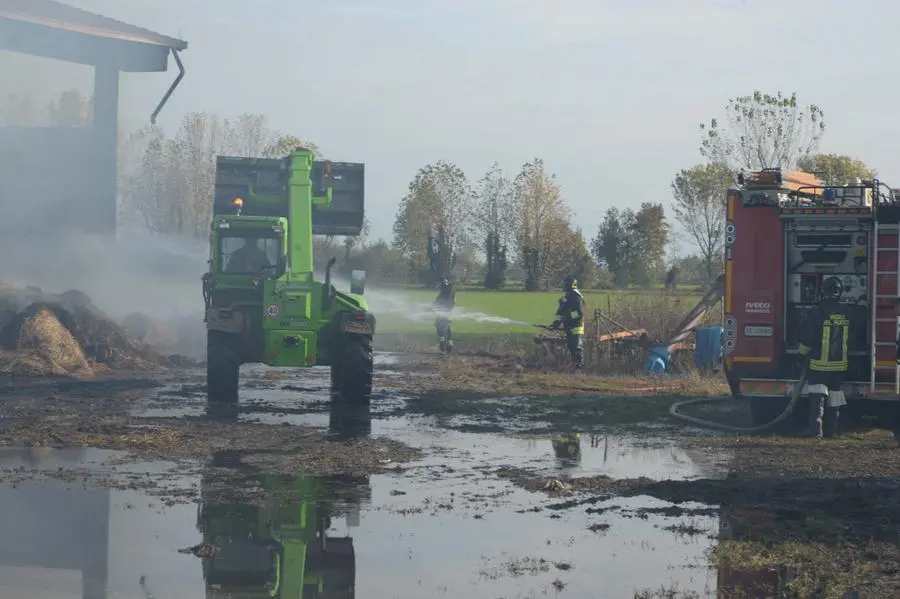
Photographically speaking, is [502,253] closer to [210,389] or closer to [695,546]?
[210,389]

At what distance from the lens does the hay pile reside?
70.5ft

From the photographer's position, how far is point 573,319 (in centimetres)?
2384

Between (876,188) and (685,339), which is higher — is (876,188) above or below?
above

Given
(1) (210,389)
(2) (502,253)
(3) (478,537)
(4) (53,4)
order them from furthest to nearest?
(2) (502,253)
(4) (53,4)
(1) (210,389)
(3) (478,537)

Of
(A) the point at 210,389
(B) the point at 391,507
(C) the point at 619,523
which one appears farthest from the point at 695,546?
(A) the point at 210,389

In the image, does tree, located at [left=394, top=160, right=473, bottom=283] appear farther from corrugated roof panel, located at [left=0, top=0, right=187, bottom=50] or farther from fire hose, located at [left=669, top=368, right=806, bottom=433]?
fire hose, located at [left=669, top=368, right=806, bottom=433]

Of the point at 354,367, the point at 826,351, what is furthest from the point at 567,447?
the point at 354,367

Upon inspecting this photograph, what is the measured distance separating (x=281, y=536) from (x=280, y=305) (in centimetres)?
813

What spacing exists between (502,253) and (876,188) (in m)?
61.3

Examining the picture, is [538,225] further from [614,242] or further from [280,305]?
[280,305]

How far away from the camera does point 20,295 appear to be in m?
24.4

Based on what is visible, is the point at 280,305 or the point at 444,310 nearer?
the point at 280,305

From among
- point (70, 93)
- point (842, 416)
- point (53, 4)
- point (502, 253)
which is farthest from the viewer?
point (502, 253)

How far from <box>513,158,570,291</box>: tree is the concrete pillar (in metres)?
42.6
